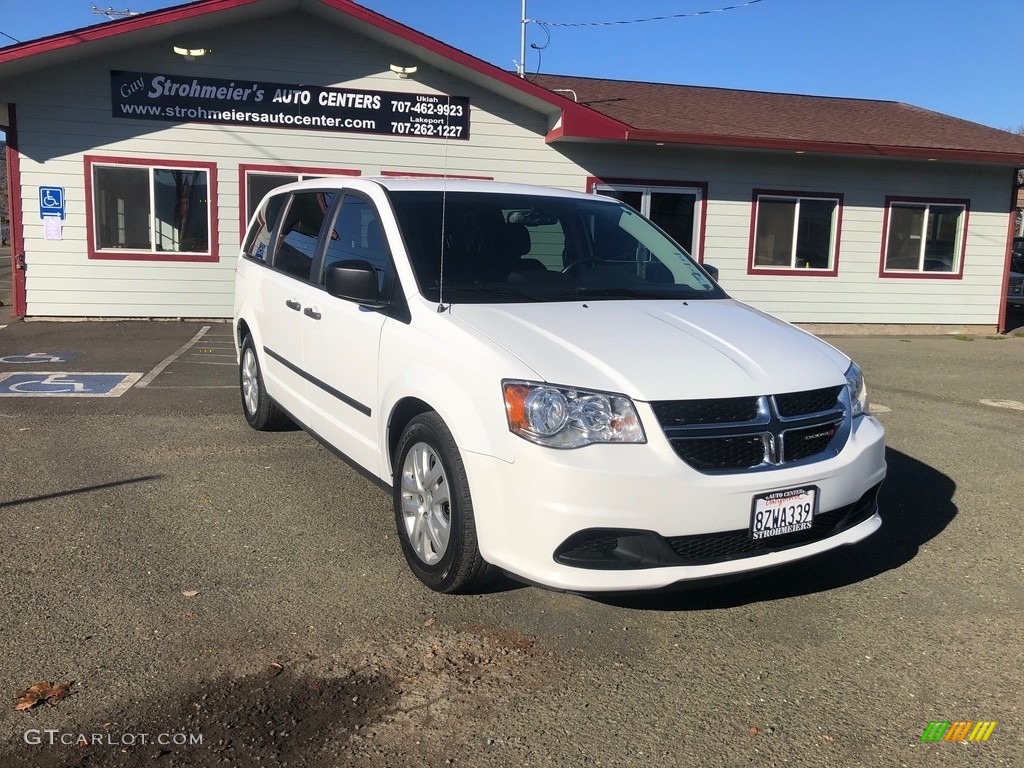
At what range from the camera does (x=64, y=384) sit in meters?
8.57

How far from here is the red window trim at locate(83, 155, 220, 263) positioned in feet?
43.6

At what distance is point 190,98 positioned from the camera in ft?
43.8

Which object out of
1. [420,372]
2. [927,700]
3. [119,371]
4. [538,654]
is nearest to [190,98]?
[119,371]

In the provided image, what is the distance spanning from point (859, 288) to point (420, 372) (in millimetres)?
13825

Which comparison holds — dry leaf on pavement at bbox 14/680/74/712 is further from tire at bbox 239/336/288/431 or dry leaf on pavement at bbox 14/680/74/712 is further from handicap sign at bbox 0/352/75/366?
handicap sign at bbox 0/352/75/366

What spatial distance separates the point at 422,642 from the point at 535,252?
2130 mm

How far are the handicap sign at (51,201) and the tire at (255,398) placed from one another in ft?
26.8

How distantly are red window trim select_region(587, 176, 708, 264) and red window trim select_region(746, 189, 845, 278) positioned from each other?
0.87 meters

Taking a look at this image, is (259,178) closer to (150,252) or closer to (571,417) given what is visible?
(150,252)

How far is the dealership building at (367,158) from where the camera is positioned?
13109 millimetres

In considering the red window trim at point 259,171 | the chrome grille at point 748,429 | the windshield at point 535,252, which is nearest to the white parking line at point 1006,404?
the windshield at point 535,252

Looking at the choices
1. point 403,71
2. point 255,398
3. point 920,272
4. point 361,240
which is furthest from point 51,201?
point 920,272

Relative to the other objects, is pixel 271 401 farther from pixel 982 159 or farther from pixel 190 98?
A: pixel 982 159

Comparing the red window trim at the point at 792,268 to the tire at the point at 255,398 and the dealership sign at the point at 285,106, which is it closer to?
the dealership sign at the point at 285,106
